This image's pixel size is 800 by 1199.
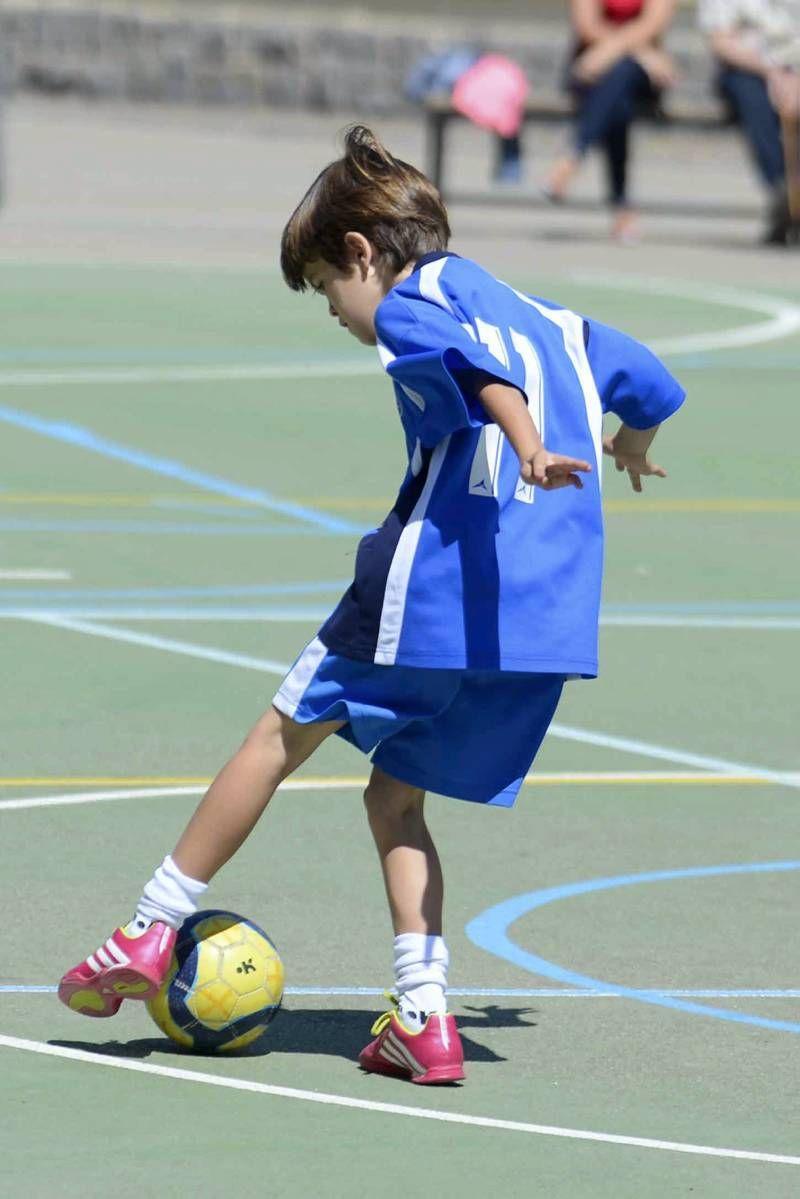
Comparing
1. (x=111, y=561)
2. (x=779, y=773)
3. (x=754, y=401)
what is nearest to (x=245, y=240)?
(x=754, y=401)

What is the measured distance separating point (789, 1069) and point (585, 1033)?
41cm

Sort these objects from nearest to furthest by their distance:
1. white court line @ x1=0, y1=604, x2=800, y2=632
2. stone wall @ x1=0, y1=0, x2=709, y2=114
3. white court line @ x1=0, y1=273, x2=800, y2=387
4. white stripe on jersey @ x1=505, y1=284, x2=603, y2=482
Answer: white stripe on jersey @ x1=505, y1=284, x2=603, y2=482, white court line @ x1=0, y1=604, x2=800, y2=632, white court line @ x1=0, y1=273, x2=800, y2=387, stone wall @ x1=0, y1=0, x2=709, y2=114

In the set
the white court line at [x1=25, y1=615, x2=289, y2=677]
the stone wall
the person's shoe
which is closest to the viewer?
the white court line at [x1=25, y1=615, x2=289, y2=677]

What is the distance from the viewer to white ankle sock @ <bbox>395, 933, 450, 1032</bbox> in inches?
195

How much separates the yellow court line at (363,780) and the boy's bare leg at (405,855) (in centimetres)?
185

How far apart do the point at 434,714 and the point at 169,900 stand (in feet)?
1.92

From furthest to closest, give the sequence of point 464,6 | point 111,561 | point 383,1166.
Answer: point 464,6 → point 111,561 → point 383,1166

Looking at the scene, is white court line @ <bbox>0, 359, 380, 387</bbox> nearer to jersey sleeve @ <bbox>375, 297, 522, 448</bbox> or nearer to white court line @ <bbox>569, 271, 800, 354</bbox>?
white court line @ <bbox>569, 271, 800, 354</bbox>

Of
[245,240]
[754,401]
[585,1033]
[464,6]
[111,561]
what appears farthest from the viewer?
[464,6]

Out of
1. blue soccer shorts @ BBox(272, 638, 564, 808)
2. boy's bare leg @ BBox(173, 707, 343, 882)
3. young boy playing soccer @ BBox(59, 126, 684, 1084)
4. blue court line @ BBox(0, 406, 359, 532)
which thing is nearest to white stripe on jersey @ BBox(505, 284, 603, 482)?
young boy playing soccer @ BBox(59, 126, 684, 1084)

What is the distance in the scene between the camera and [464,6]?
35344mm

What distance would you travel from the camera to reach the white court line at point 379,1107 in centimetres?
454

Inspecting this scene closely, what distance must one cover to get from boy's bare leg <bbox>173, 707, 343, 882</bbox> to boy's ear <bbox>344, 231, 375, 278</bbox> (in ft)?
2.67

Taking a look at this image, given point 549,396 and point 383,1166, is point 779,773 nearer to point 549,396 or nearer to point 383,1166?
point 549,396
